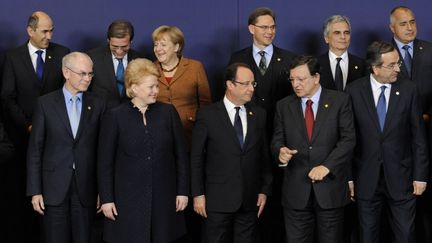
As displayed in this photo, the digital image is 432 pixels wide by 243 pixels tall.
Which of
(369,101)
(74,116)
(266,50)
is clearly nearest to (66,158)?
(74,116)

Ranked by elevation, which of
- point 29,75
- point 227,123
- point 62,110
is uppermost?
point 29,75

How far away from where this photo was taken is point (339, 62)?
599 cm

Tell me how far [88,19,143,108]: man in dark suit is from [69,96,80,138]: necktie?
2.02ft

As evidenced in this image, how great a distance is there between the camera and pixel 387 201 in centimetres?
546

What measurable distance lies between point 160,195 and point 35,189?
75 centimetres

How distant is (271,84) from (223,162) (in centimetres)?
94

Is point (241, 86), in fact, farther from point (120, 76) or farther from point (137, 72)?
point (120, 76)

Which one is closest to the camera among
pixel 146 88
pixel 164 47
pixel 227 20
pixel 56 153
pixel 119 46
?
pixel 146 88

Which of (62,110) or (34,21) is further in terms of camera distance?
(34,21)

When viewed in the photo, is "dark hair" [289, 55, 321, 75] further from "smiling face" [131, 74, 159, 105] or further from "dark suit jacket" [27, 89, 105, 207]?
"dark suit jacket" [27, 89, 105, 207]

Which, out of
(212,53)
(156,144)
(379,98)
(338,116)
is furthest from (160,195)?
(212,53)

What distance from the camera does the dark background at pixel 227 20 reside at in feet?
22.1

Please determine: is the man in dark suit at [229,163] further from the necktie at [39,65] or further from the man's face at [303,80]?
the necktie at [39,65]

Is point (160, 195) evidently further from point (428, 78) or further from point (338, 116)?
point (428, 78)
